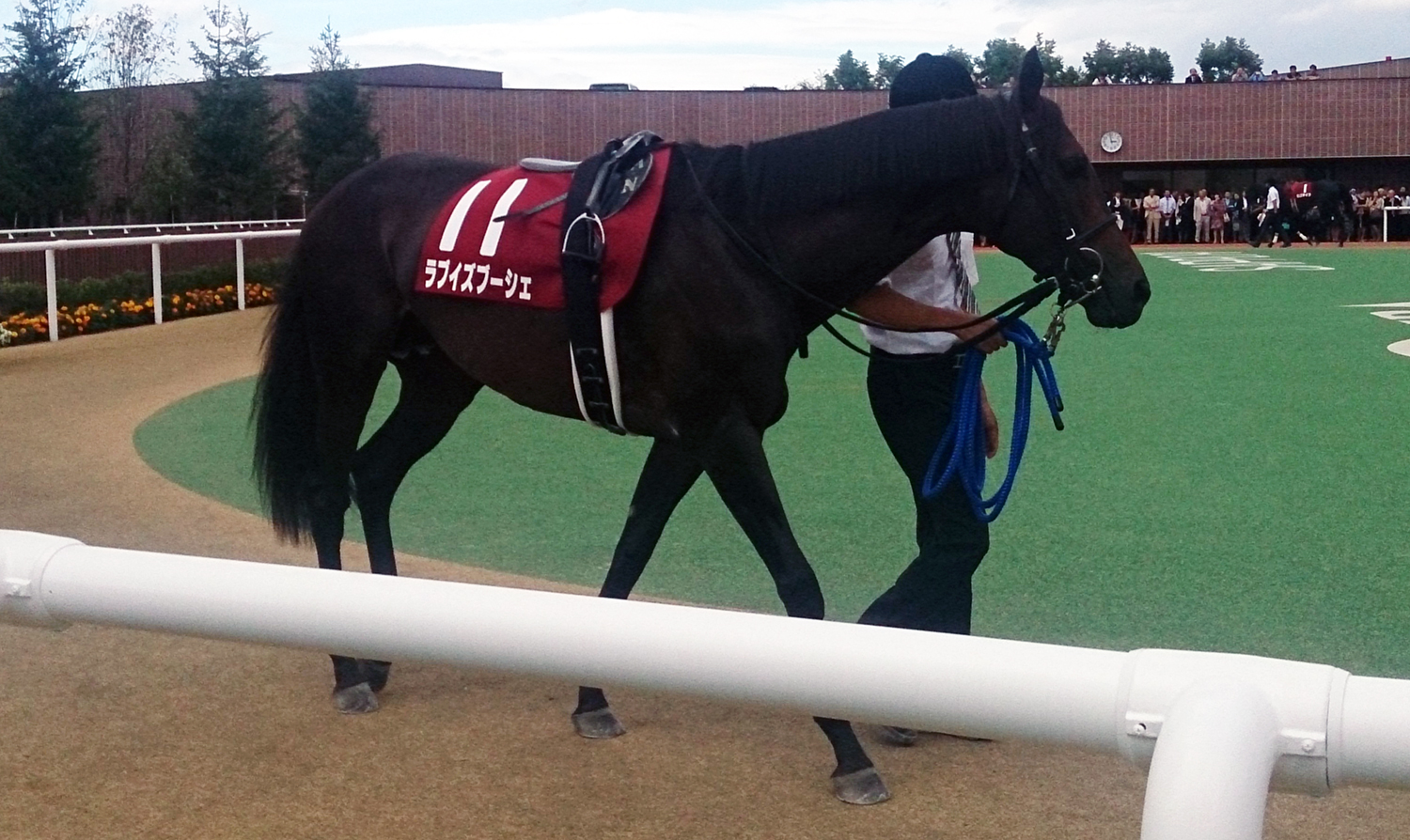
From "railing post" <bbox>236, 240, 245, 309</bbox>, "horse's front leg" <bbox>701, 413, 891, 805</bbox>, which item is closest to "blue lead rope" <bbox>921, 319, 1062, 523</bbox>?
"horse's front leg" <bbox>701, 413, 891, 805</bbox>

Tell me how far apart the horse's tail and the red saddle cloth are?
69 cm

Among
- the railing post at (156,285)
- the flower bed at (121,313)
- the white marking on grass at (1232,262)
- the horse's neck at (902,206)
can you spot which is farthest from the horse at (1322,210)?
the horse's neck at (902,206)

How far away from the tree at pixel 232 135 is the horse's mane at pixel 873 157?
22.0 meters

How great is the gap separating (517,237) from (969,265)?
110cm

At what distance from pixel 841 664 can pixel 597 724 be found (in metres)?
2.44

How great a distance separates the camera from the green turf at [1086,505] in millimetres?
4352

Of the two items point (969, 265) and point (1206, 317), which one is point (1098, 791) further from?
point (1206, 317)

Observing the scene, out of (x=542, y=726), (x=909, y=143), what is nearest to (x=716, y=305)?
(x=909, y=143)

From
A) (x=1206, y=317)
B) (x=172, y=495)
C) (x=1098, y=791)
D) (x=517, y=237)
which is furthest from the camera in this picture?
(x=1206, y=317)

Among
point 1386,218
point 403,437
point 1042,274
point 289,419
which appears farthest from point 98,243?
point 1386,218

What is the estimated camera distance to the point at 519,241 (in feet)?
11.3

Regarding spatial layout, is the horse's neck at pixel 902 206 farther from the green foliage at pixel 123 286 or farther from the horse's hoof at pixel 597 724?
the green foliage at pixel 123 286

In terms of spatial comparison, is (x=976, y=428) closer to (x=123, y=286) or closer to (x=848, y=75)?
(x=123, y=286)

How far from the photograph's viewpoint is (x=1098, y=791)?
3012mm
